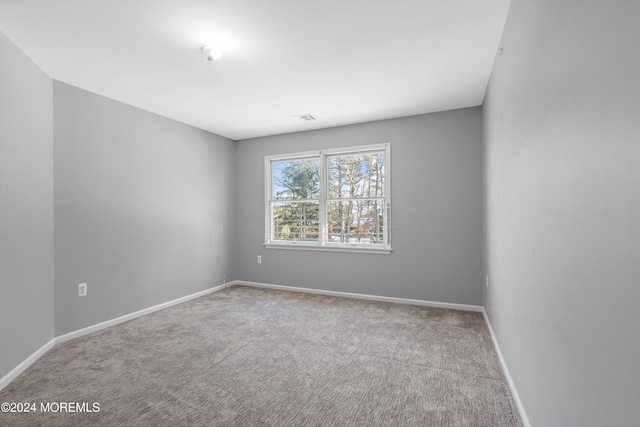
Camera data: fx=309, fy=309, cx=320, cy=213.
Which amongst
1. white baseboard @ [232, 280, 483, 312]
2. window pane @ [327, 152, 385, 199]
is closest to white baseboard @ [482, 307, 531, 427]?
white baseboard @ [232, 280, 483, 312]

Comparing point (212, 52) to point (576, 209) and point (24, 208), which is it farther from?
point (576, 209)

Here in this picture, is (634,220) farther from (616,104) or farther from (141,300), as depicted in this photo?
(141,300)

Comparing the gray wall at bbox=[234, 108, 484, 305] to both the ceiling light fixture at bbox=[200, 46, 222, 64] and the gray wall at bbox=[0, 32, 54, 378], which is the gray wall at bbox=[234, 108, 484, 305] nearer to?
the ceiling light fixture at bbox=[200, 46, 222, 64]

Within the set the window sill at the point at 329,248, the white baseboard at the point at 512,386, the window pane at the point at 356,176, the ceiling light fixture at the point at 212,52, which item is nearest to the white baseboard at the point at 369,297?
the window sill at the point at 329,248

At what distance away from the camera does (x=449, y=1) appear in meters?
1.93

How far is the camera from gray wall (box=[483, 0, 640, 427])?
2.43 feet

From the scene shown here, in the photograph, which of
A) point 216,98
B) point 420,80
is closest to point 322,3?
point 420,80

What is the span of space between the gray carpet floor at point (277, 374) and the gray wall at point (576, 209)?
546 millimetres

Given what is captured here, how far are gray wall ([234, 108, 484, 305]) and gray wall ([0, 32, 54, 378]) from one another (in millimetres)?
2957

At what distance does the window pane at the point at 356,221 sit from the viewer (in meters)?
4.35

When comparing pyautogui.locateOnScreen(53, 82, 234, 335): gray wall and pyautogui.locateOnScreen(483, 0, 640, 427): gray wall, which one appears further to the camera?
pyautogui.locateOnScreen(53, 82, 234, 335): gray wall

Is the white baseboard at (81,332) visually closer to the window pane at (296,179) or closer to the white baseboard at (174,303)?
the white baseboard at (174,303)

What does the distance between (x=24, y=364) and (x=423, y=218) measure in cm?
414

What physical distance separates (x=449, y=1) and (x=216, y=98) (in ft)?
8.15
